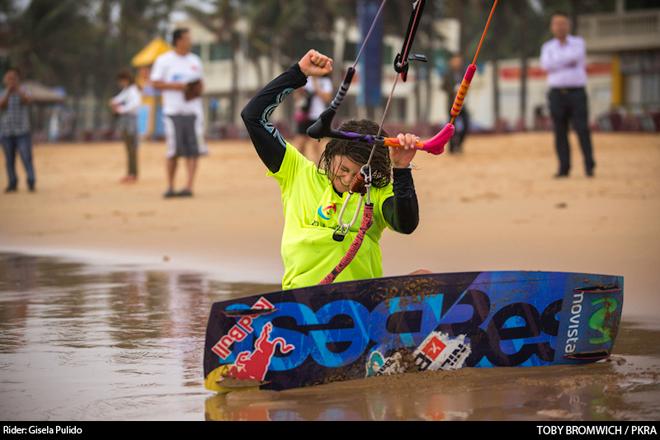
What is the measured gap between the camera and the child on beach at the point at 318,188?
4.99 m

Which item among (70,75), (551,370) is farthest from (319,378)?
(70,75)

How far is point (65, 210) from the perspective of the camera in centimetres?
1373

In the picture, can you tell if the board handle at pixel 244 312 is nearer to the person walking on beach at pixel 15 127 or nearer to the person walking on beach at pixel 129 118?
the person walking on beach at pixel 15 127

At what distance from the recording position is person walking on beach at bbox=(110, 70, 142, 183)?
59.5ft

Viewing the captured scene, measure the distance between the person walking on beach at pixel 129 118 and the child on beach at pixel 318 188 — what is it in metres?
13.2

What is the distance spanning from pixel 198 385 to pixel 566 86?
10206 mm

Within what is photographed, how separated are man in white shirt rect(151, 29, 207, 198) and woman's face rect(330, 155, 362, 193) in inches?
358

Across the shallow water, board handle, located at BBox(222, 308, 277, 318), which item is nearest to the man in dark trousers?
the shallow water

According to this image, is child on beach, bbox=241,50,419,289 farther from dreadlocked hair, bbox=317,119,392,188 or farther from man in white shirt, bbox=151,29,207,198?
man in white shirt, bbox=151,29,207,198

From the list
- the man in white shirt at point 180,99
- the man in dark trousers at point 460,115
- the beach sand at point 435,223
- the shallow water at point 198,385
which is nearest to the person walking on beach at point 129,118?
the beach sand at point 435,223

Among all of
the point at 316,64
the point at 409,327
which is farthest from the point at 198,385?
the point at 316,64

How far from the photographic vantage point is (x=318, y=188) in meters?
5.20

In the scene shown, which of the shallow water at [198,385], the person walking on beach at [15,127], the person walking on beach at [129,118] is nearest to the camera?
the shallow water at [198,385]
